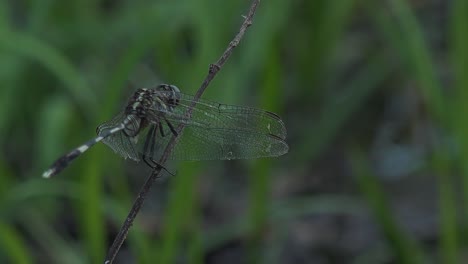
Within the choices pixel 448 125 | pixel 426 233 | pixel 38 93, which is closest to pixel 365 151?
pixel 426 233

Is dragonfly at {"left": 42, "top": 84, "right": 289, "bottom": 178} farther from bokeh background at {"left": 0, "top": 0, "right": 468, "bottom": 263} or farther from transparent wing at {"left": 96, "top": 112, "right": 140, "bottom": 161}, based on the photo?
bokeh background at {"left": 0, "top": 0, "right": 468, "bottom": 263}

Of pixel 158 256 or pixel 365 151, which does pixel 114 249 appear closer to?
pixel 158 256

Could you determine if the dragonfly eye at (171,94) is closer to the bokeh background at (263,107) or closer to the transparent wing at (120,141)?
the transparent wing at (120,141)

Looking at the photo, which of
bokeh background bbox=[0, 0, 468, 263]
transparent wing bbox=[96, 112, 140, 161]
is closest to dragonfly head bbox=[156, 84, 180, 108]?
transparent wing bbox=[96, 112, 140, 161]

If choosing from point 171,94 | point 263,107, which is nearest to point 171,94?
point 171,94

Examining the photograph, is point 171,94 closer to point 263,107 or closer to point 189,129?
point 189,129

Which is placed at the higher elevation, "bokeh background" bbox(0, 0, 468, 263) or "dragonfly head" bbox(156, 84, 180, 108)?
"bokeh background" bbox(0, 0, 468, 263)

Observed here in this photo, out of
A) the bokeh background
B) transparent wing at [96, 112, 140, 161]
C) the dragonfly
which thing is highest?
the bokeh background
